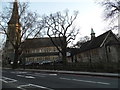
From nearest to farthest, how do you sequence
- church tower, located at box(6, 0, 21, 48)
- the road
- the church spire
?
1. the road
2. the church spire
3. church tower, located at box(6, 0, 21, 48)

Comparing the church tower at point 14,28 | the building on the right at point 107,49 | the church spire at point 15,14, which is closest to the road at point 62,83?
the church tower at point 14,28

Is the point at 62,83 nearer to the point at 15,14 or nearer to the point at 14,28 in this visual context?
the point at 14,28

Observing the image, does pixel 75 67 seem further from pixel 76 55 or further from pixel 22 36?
pixel 76 55

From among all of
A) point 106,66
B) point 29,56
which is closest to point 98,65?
point 106,66

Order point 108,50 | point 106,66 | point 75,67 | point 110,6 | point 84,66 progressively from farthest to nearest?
point 108,50 → point 110,6 → point 75,67 → point 84,66 → point 106,66

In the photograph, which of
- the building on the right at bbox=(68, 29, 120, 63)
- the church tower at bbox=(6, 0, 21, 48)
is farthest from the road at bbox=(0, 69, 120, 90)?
the building on the right at bbox=(68, 29, 120, 63)

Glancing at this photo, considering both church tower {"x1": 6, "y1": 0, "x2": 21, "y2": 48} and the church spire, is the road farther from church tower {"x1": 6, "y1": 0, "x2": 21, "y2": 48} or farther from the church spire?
the church spire

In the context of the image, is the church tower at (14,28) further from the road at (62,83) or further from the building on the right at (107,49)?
the road at (62,83)

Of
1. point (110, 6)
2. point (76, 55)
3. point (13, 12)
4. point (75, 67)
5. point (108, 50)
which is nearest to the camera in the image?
point (75, 67)

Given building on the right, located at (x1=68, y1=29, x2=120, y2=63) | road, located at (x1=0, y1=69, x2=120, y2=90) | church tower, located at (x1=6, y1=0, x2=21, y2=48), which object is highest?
Result: church tower, located at (x1=6, y1=0, x2=21, y2=48)

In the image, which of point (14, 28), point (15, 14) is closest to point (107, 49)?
point (14, 28)

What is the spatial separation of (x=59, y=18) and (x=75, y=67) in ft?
112

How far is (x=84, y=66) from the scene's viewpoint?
102 feet

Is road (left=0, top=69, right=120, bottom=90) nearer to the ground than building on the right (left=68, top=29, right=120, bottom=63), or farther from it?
nearer to the ground
